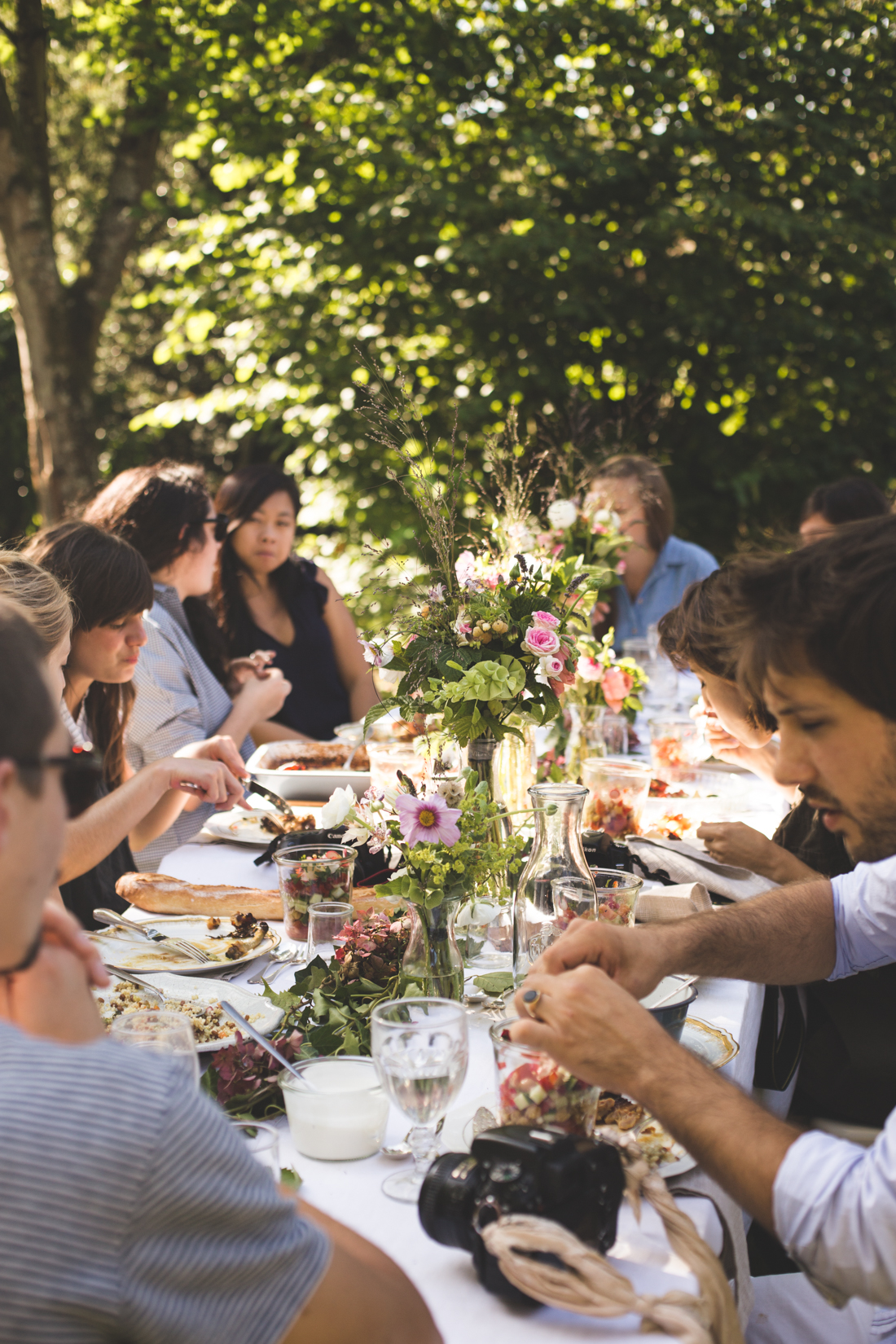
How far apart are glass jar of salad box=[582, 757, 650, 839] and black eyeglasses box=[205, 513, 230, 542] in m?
2.14

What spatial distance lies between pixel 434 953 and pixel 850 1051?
3.32ft

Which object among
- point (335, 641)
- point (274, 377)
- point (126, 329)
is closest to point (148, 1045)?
point (335, 641)

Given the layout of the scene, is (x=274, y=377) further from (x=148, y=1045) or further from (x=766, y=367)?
(x=148, y=1045)

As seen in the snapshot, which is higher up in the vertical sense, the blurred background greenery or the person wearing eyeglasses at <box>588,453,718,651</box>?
the blurred background greenery

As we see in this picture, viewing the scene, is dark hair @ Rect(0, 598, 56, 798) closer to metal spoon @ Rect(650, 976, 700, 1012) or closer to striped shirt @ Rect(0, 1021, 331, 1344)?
striped shirt @ Rect(0, 1021, 331, 1344)

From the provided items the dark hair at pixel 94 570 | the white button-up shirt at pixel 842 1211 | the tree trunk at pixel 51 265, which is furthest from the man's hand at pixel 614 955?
the tree trunk at pixel 51 265

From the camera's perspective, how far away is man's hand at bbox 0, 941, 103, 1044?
930 mm

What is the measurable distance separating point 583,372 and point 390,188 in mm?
1919

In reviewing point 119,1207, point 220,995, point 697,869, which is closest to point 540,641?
point 697,869

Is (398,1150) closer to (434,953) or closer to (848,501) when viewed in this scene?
(434,953)

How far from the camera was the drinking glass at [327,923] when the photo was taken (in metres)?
1.81

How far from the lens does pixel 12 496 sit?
1300 cm

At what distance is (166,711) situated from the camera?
366 cm

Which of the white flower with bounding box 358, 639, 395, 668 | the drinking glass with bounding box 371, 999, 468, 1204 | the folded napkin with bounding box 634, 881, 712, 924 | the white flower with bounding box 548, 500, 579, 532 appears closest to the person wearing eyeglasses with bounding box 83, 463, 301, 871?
the white flower with bounding box 548, 500, 579, 532
